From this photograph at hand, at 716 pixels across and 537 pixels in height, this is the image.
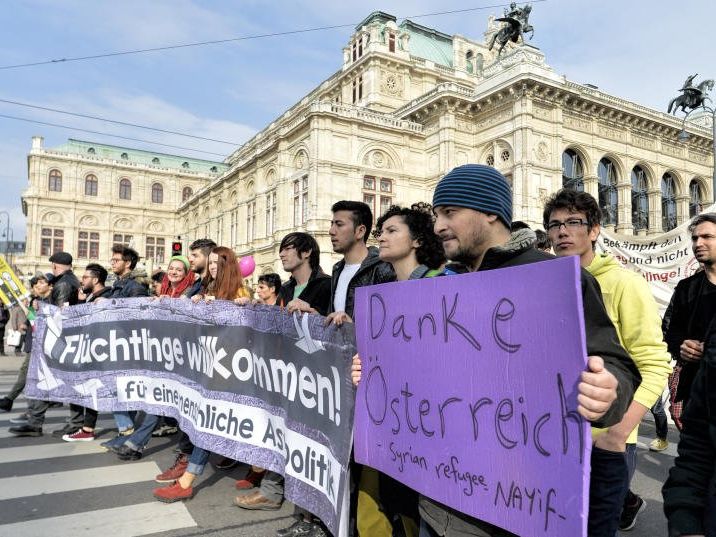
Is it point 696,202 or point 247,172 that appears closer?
point 696,202

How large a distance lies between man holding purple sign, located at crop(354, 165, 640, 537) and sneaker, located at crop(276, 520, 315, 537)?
1.47 metres

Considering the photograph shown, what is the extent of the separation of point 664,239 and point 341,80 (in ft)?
111

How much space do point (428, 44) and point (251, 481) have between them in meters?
41.3

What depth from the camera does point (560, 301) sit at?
4.70 ft

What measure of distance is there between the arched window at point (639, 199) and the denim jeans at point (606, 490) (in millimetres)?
35784

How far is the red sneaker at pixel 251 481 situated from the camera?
434 centimetres

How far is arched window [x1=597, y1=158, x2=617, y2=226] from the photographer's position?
31.8 meters

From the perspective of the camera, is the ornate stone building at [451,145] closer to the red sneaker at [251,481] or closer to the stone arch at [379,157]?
the stone arch at [379,157]

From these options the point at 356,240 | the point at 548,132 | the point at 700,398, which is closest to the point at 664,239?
the point at 356,240

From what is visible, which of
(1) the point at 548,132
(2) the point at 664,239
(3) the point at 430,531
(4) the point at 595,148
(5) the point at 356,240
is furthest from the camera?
(4) the point at 595,148

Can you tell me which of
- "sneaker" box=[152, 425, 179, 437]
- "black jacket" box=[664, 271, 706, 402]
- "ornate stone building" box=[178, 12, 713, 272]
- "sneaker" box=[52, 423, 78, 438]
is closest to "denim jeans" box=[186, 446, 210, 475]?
"sneaker" box=[152, 425, 179, 437]

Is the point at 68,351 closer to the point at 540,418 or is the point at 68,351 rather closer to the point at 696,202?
the point at 540,418

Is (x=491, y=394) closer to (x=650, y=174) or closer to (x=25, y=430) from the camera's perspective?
(x=25, y=430)

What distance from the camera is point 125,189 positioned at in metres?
68.7
